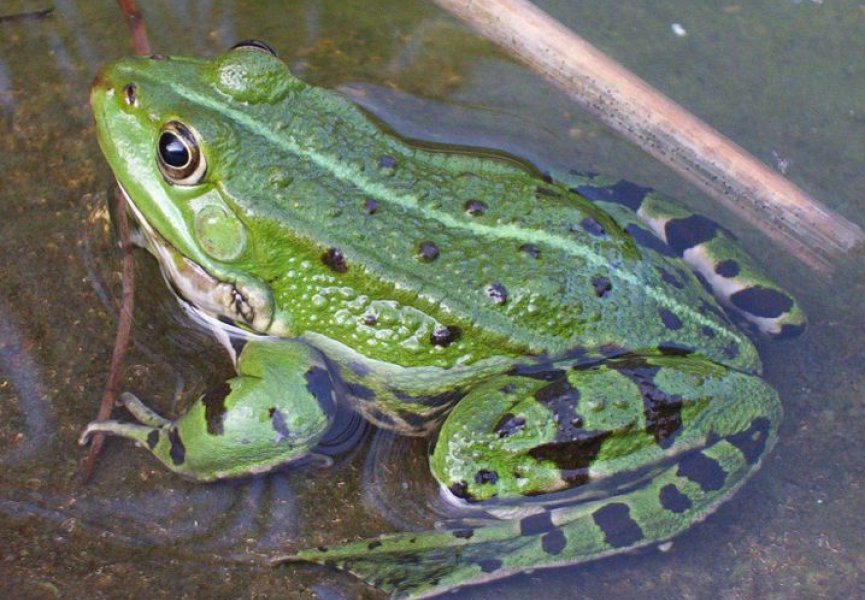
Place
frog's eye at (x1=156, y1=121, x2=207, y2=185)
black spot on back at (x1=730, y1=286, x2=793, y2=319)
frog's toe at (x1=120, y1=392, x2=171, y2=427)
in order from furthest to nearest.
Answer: black spot on back at (x1=730, y1=286, x2=793, y2=319) < frog's toe at (x1=120, y1=392, x2=171, y2=427) < frog's eye at (x1=156, y1=121, x2=207, y2=185)

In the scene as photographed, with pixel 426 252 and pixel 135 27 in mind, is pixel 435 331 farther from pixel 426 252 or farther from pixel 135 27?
pixel 135 27

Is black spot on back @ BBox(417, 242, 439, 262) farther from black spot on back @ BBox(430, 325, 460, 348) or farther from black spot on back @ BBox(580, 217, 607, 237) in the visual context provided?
black spot on back @ BBox(580, 217, 607, 237)

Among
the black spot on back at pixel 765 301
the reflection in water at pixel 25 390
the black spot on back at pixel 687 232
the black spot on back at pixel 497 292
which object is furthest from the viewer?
the black spot on back at pixel 687 232

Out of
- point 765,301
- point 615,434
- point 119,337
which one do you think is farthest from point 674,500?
point 119,337

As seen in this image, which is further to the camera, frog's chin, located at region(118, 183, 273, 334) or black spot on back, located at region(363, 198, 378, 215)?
frog's chin, located at region(118, 183, 273, 334)

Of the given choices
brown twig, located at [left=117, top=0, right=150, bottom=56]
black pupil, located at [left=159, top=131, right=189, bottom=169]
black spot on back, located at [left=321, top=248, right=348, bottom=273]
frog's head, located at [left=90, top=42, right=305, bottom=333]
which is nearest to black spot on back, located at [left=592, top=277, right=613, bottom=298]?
black spot on back, located at [left=321, top=248, right=348, bottom=273]

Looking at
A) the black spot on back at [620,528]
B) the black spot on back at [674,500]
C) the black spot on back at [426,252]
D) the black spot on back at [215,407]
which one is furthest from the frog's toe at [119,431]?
the black spot on back at [674,500]

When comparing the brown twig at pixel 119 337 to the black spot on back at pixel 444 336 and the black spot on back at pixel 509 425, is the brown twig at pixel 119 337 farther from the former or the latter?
the black spot on back at pixel 509 425
